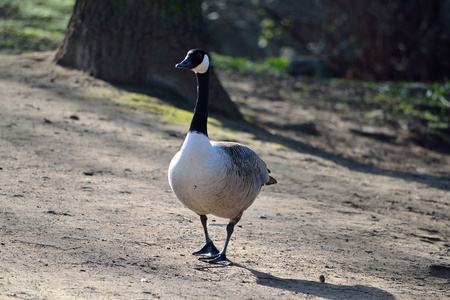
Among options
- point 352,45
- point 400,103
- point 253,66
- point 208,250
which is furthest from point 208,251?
point 352,45

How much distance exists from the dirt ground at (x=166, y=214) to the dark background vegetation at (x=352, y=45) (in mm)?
2665

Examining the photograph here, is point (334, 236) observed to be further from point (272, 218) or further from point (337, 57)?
point (337, 57)

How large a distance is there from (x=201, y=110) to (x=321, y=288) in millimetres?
1739

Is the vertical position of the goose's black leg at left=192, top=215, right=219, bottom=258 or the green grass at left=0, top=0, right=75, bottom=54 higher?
the green grass at left=0, top=0, right=75, bottom=54

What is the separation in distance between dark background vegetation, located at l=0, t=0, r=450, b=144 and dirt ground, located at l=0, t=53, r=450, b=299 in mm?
2665

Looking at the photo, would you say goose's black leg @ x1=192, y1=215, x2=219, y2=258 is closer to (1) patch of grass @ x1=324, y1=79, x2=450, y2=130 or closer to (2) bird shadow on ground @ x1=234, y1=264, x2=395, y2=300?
(2) bird shadow on ground @ x1=234, y1=264, x2=395, y2=300

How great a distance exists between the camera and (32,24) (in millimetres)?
15555

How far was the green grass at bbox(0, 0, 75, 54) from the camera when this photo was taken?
1278 cm

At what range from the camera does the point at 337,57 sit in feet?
57.4

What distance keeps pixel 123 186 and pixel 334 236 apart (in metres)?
2.30

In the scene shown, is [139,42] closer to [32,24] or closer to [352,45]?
[32,24]

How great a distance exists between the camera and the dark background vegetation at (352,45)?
13234 mm

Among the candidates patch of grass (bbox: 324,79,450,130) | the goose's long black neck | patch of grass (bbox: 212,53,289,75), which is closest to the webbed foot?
the goose's long black neck

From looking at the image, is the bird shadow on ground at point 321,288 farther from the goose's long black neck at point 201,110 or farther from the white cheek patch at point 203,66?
the white cheek patch at point 203,66
